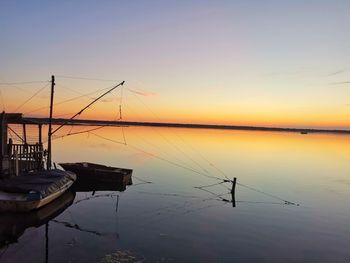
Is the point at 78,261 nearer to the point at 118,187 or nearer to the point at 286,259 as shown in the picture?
the point at 286,259

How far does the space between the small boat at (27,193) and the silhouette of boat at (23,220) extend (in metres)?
0.42

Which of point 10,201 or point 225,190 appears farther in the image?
point 225,190

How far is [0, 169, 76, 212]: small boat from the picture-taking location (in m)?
24.3

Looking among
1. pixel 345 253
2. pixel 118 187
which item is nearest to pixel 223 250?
pixel 345 253

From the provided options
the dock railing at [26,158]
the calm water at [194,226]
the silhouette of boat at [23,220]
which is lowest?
the calm water at [194,226]

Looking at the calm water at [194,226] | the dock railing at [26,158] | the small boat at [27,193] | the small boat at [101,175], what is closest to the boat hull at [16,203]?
the small boat at [27,193]

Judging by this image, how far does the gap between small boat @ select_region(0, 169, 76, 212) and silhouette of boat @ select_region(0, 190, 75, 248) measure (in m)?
0.42

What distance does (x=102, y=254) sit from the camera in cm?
A: 1836

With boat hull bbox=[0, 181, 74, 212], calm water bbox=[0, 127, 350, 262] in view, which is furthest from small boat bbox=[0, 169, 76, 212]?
calm water bbox=[0, 127, 350, 262]

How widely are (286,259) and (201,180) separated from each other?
2729cm

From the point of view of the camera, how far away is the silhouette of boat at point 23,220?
20578 millimetres

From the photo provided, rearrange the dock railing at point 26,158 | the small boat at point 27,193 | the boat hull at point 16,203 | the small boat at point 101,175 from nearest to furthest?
1. the boat hull at point 16,203
2. the small boat at point 27,193
3. the dock railing at point 26,158
4. the small boat at point 101,175

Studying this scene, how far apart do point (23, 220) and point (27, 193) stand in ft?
6.32

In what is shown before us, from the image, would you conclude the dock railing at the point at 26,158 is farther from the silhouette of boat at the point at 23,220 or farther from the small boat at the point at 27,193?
the silhouette of boat at the point at 23,220
